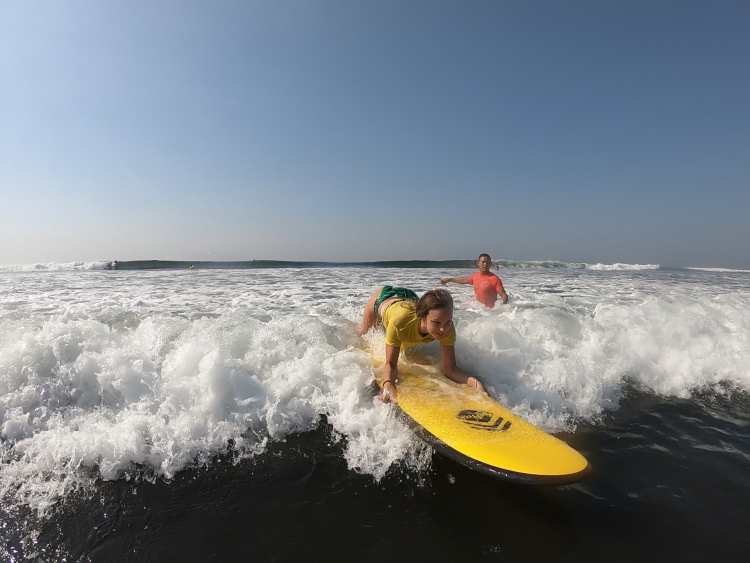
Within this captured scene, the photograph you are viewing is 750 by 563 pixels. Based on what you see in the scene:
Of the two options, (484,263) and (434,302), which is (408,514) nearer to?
(434,302)

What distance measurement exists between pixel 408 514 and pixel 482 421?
1058 millimetres

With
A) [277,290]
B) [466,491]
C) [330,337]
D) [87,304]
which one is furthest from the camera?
[277,290]

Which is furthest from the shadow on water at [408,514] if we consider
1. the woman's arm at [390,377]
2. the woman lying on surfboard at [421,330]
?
the woman lying on surfboard at [421,330]

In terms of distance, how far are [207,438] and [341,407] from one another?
48.7 inches

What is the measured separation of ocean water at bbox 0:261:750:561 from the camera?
2260 millimetres

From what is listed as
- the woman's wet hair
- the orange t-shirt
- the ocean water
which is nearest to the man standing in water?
the orange t-shirt

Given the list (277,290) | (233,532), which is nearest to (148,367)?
(233,532)

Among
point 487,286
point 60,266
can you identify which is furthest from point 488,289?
point 60,266

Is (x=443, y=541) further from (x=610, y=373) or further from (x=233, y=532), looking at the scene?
(x=610, y=373)

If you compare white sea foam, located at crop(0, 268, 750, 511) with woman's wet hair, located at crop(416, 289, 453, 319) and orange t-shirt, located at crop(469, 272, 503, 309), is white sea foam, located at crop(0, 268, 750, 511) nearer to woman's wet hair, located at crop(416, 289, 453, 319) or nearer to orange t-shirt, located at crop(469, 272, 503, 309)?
woman's wet hair, located at crop(416, 289, 453, 319)

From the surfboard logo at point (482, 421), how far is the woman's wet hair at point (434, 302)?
95 cm

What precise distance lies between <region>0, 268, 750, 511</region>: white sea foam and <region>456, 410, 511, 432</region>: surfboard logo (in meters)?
0.46

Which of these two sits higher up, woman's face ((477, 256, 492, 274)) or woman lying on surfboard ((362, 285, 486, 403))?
woman's face ((477, 256, 492, 274))

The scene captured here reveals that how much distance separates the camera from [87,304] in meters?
7.96
